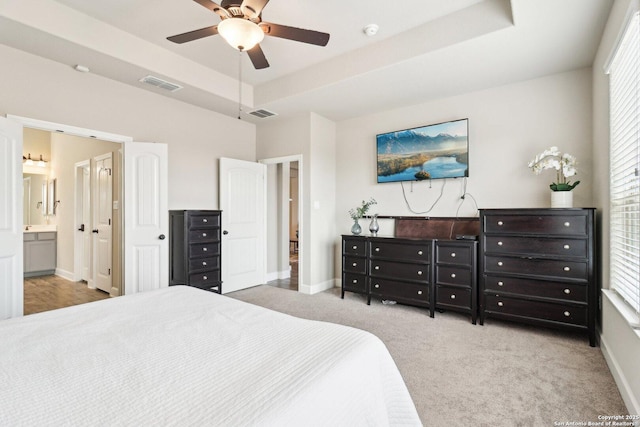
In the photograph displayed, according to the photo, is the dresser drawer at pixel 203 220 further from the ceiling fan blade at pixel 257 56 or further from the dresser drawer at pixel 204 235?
the ceiling fan blade at pixel 257 56

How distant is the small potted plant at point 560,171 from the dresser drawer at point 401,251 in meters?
Answer: 1.29

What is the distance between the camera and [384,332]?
3.07 metres

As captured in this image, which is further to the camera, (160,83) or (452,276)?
(160,83)

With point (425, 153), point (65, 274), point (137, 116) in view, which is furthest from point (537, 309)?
point (65, 274)

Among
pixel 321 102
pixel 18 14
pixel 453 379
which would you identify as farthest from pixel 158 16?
pixel 453 379

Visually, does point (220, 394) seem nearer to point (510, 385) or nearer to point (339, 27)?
point (510, 385)

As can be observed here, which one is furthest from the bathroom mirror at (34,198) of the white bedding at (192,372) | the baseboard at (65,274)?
the white bedding at (192,372)

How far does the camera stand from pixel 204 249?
4.07 m

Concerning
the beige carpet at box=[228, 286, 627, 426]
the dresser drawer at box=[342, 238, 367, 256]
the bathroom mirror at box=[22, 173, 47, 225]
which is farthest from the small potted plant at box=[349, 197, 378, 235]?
the bathroom mirror at box=[22, 173, 47, 225]

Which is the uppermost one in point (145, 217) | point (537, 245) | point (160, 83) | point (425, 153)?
→ point (160, 83)

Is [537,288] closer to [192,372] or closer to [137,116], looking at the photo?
[192,372]

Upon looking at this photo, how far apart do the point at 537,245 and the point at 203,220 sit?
3770 mm

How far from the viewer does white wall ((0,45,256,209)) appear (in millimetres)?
3025

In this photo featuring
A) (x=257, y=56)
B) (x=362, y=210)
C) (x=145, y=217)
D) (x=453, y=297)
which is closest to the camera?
(x=257, y=56)
